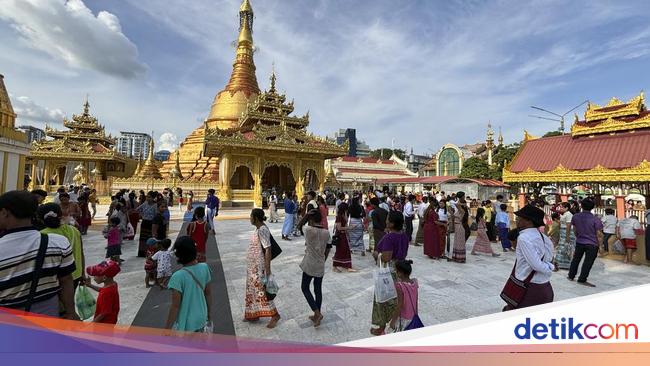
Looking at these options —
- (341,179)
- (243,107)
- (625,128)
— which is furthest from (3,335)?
(341,179)

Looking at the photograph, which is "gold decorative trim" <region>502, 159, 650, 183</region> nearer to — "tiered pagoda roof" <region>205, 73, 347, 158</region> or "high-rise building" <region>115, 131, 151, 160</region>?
"tiered pagoda roof" <region>205, 73, 347, 158</region>

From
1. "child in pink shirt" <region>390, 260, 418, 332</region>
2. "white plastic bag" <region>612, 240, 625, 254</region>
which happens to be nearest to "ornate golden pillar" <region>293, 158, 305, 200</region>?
"white plastic bag" <region>612, 240, 625, 254</region>

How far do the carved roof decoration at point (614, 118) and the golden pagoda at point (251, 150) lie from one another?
504 inches

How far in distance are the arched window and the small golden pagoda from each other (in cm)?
3884

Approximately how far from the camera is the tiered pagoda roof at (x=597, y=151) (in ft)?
35.2

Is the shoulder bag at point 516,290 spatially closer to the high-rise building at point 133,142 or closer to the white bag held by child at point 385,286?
the white bag held by child at point 385,286

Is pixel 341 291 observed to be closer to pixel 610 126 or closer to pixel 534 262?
pixel 534 262

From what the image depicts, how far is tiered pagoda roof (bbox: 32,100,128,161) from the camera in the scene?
23938mm

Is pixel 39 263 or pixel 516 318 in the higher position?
pixel 39 263

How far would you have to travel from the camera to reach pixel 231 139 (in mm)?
17469

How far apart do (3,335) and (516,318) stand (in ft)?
8.54

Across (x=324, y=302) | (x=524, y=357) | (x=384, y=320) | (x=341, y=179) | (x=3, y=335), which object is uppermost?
(x=341, y=179)

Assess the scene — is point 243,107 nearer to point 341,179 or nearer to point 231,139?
point 231,139

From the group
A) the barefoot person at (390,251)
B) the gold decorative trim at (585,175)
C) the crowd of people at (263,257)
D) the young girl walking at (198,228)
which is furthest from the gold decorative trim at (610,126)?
the young girl walking at (198,228)
